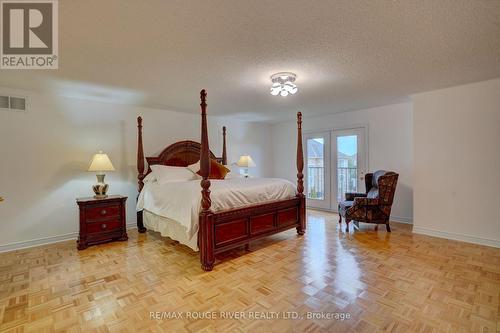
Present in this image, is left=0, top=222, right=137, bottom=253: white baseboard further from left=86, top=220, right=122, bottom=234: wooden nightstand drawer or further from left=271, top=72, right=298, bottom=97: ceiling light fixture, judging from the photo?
left=271, top=72, right=298, bottom=97: ceiling light fixture

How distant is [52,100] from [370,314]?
5008mm

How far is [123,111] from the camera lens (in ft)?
14.8

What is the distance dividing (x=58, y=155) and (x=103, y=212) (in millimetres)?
1209

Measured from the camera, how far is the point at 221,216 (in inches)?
116

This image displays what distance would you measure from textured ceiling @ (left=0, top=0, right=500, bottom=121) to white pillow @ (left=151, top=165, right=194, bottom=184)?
1.27 meters

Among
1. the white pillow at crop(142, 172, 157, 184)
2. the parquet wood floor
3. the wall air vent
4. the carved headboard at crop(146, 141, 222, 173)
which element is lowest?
the parquet wood floor

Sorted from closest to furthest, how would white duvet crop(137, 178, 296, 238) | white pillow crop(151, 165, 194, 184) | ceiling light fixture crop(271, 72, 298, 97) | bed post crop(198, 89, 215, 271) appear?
bed post crop(198, 89, 215, 271) → white duvet crop(137, 178, 296, 238) → ceiling light fixture crop(271, 72, 298, 97) → white pillow crop(151, 165, 194, 184)

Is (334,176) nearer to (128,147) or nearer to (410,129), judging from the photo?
(410,129)

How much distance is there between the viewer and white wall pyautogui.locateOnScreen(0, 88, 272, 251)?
138 inches

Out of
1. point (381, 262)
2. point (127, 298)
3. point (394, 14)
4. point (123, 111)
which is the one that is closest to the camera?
point (394, 14)

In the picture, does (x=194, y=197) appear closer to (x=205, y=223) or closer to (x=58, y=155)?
(x=205, y=223)

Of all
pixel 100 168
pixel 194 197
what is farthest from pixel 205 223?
pixel 100 168

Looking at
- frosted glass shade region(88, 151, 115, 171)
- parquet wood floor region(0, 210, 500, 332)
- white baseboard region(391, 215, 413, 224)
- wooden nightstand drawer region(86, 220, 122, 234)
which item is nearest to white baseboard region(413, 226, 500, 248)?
parquet wood floor region(0, 210, 500, 332)

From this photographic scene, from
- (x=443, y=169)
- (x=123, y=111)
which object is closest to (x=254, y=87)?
(x=123, y=111)
